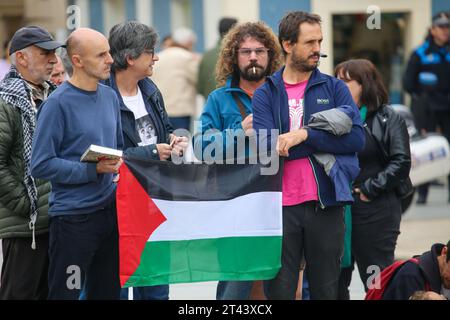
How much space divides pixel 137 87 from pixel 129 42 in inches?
12.7

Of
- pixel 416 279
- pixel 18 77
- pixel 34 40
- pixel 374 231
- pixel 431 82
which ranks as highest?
pixel 34 40

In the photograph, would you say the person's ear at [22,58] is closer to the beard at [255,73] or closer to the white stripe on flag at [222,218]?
the white stripe on flag at [222,218]

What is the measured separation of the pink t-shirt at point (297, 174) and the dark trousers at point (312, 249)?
55mm

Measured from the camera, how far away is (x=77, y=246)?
6.52 metres

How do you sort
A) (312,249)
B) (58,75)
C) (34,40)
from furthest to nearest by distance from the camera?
(58,75) → (34,40) → (312,249)

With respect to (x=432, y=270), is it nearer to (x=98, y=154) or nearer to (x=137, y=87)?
(x=98, y=154)

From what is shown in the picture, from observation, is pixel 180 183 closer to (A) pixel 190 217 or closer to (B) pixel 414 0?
(A) pixel 190 217

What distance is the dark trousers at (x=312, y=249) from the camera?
22.0ft

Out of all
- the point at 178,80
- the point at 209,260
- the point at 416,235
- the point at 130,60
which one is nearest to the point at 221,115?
the point at 130,60

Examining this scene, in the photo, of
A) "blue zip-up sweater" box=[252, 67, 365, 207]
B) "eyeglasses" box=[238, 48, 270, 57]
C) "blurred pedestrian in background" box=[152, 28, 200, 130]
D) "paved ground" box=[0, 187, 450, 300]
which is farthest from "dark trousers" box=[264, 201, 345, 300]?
"blurred pedestrian in background" box=[152, 28, 200, 130]

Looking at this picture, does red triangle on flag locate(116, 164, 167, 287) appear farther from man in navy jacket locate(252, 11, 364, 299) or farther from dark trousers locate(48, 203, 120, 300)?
man in navy jacket locate(252, 11, 364, 299)
